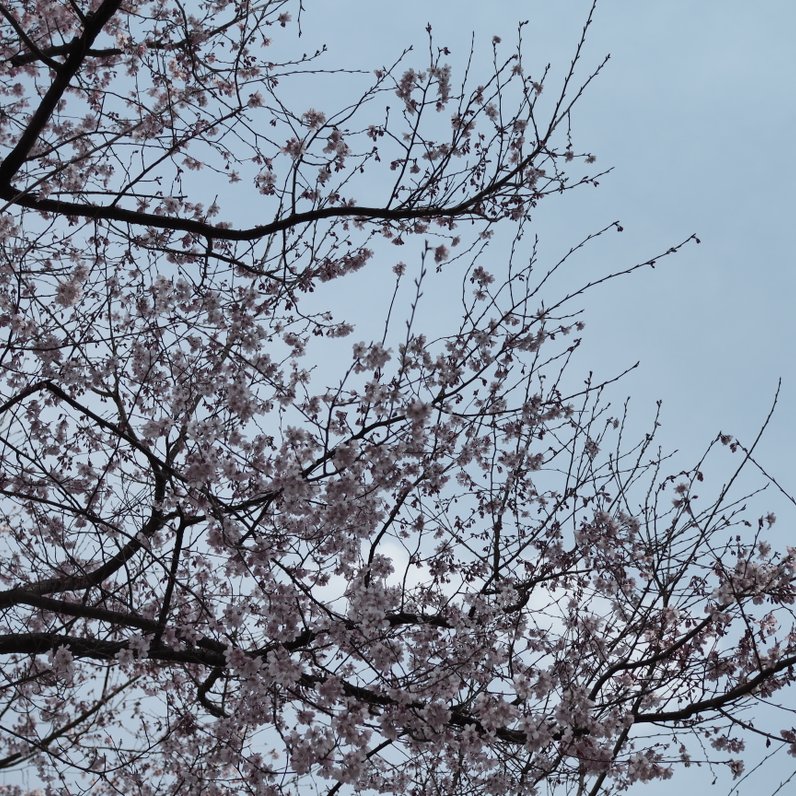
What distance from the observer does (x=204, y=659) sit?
5.39 metres

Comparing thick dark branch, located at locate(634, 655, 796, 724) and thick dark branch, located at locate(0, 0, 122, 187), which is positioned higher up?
thick dark branch, located at locate(0, 0, 122, 187)

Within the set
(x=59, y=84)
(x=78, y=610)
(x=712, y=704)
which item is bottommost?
(x=712, y=704)

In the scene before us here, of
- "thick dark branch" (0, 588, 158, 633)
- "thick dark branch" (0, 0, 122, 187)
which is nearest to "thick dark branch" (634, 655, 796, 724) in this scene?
"thick dark branch" (0, 588, 158, 633)

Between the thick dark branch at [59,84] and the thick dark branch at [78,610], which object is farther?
the thick dark branch at [78,610]

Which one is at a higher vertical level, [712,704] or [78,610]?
[78,610]

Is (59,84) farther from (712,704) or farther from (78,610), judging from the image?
(712,704)

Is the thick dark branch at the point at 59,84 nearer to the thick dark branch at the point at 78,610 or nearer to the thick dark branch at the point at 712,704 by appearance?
the thick dark branch at the point at 78,610

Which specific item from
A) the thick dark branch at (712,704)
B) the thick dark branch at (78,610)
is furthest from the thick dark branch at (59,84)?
the thick dark branch at (712,704)

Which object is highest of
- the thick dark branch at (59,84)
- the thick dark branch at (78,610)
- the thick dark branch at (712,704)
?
the thick dark branch at (59,84)

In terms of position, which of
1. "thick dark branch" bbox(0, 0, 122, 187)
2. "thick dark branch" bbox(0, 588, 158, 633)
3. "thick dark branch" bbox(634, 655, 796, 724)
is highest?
"thick dark branch" bbox(0, 0, 122, 187)

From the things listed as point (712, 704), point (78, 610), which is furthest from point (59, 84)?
point (712, 704)

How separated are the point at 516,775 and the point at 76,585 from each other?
3650 mm

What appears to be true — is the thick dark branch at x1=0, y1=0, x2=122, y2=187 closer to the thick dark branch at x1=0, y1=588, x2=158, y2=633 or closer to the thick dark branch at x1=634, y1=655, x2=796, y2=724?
the thick dark branch at x1=0, y1=588, x2=158, y2=633

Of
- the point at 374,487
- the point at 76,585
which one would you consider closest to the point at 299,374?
the point at 374,487
